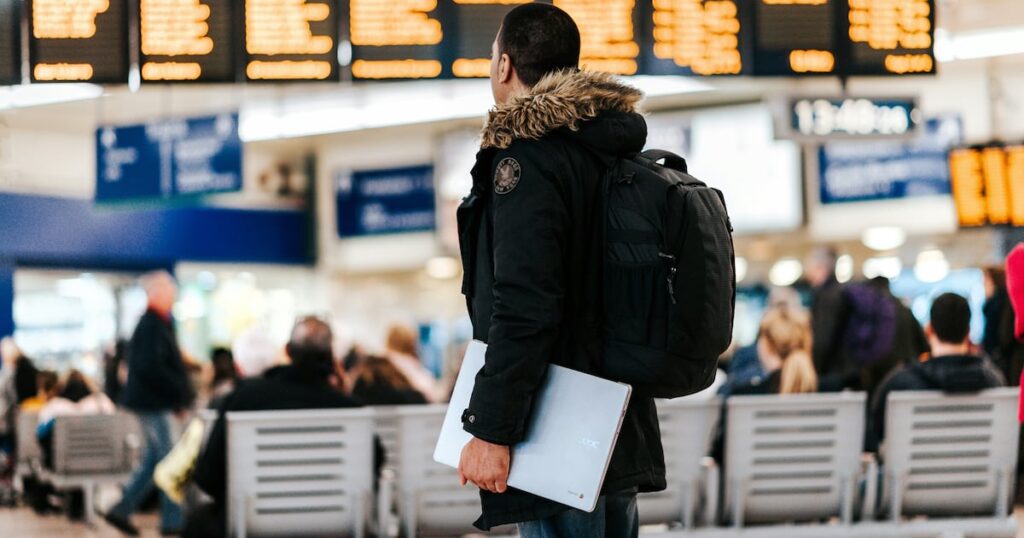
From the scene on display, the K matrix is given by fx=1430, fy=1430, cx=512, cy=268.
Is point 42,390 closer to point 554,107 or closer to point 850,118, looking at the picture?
point 850,118

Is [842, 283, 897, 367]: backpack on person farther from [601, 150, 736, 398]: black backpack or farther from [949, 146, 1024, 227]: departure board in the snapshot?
[601, 150, 736, 398]: black backpack

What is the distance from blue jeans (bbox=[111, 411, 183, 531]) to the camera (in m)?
9.30

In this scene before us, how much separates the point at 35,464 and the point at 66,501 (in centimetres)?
99

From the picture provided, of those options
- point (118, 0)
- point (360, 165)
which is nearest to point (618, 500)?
point (118, 0)

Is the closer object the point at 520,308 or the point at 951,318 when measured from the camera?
the point at 520,308

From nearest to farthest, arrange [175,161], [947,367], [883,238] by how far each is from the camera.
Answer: [947,367], [175,161], [883,238]

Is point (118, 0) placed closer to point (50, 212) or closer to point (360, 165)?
point (50, 212)

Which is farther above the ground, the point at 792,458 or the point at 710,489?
the point at 792,458

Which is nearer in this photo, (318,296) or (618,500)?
(618,500)

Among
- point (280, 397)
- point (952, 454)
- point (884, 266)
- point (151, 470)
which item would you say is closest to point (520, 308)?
point (280, 397)

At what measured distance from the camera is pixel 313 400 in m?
6.53

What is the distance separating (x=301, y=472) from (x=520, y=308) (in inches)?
149

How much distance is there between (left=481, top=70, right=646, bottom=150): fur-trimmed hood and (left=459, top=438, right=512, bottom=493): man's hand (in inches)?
23.1

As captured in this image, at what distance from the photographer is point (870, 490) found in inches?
261
